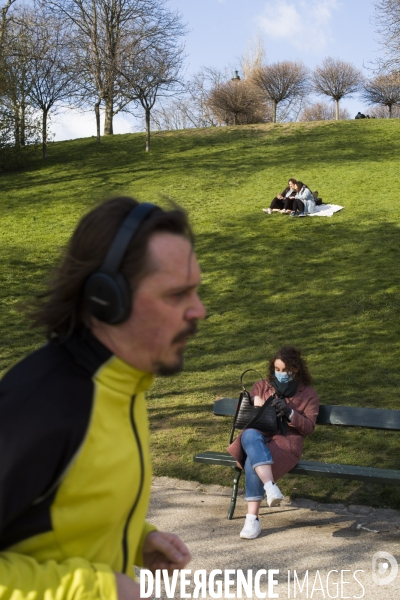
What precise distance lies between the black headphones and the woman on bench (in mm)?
4208

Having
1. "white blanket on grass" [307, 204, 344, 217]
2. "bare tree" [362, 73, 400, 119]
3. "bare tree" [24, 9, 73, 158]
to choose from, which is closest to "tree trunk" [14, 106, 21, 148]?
"bare tree" [24, 9, 73, 158]

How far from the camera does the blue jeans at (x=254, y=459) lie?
5523 mm

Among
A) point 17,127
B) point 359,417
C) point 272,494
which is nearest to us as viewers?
point 272,494

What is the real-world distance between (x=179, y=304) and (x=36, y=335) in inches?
427

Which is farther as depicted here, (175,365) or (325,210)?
(325,210)

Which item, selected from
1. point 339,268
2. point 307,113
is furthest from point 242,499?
point 307,113

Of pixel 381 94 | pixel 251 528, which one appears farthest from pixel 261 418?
pixel 381 94

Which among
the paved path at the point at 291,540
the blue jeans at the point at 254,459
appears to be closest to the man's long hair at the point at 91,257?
the paved path at the point at 291,540

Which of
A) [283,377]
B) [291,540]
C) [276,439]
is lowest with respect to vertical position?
[291,540]

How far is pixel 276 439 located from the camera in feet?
18.9

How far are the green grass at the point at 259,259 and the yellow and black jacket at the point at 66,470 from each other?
0.50 metres

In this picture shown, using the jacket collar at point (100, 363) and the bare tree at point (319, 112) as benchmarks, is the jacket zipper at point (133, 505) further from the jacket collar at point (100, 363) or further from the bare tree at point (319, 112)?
the bare tree at point (319, 112)

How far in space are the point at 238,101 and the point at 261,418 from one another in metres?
36.9

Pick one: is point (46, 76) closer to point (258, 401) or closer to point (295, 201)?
point (295, 201)
